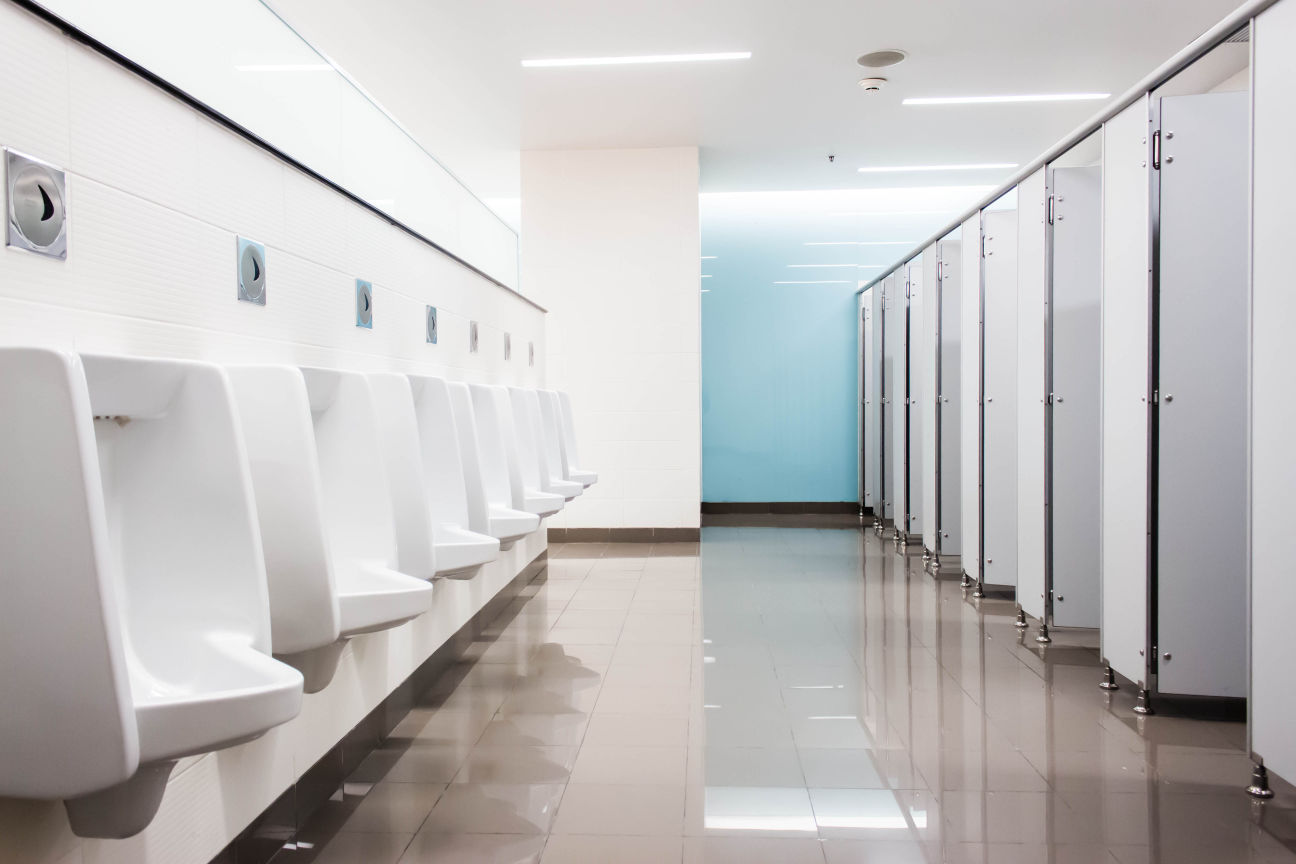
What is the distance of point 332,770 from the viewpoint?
2.29 metres

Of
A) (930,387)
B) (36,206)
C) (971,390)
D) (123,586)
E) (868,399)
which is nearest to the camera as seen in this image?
(36,206)

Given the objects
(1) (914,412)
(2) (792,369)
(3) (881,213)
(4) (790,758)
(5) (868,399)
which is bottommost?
(4) (790,758)

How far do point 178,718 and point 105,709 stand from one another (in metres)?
0.10

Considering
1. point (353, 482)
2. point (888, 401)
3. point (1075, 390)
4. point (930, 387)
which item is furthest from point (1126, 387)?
point (888, 401)

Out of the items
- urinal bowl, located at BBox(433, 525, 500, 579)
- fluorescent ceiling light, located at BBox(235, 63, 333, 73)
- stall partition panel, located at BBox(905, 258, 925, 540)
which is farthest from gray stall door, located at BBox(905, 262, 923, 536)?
urinal bowl, located at BBox(433, 525, 500, 579)

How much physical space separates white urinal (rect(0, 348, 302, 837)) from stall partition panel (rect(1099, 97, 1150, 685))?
2.49m

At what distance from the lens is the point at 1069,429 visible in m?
3.60

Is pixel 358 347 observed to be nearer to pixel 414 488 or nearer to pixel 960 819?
pixel 414 488

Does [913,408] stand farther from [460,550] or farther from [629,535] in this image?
[460,550]

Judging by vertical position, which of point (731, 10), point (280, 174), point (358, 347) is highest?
point (731, 10)

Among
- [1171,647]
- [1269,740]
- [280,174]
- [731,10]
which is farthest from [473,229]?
[1269,740]

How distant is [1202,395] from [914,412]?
3271mm

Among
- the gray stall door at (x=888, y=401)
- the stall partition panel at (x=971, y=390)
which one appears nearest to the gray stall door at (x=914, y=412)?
the gray stall door at (x=888, y=401)

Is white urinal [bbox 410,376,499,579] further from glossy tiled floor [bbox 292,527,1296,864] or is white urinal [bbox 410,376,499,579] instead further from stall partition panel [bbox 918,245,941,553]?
stall partition panel [bbox 918,245,941,553]
